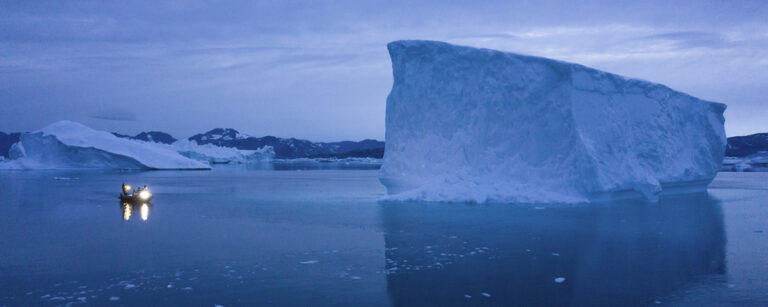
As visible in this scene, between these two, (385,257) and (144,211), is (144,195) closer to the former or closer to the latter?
(144,211)

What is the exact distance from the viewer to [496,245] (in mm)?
8578

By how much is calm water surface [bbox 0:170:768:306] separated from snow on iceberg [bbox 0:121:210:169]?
1432 inches

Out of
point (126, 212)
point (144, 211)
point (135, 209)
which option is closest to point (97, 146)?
point (135, 209)

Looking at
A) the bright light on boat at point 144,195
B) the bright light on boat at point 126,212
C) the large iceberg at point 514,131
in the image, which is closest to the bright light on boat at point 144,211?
the bright light on boat at point 126,212

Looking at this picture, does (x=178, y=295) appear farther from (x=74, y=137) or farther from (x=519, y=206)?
(x=74, y=137)

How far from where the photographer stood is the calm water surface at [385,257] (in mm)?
5641

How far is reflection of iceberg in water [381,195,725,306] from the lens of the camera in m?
5.75

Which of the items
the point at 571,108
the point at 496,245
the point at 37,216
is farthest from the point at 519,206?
the point at 37,216

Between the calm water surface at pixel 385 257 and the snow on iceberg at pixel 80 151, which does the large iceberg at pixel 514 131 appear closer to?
the calm water surface at pixel 385 257

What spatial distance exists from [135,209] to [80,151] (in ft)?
126

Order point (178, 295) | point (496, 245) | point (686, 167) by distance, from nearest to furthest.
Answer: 1. point (178, 295)
2. point (496, 245)
3. point (686, 167)

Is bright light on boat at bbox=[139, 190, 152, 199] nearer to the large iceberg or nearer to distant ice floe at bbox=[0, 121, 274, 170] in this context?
the large iceberg

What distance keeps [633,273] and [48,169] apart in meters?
54.8

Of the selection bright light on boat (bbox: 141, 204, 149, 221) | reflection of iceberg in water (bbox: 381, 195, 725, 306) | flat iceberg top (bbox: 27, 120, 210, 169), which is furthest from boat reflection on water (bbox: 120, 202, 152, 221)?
flat iceberg top (bbox: 27, 120, 210, 169)
